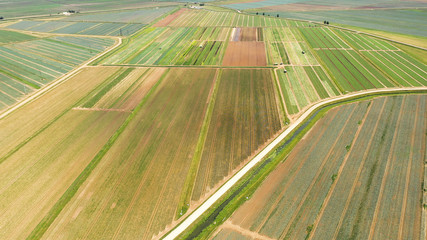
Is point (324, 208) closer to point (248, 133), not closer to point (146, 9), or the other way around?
point (248, 133)

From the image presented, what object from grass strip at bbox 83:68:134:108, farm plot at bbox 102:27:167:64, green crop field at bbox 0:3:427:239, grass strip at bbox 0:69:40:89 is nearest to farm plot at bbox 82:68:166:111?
grass strip at bbox 83:68:134:108

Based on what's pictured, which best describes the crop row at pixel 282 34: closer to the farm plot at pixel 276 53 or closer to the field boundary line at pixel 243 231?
the farm plot at pixel 276 53

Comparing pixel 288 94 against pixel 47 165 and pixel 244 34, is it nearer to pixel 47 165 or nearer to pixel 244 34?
pixel 47 165

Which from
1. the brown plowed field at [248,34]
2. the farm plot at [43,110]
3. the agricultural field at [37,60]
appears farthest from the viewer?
the brown plowed field at [248,34]

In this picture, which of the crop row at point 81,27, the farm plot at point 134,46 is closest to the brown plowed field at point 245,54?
the farm plot at point 134,46

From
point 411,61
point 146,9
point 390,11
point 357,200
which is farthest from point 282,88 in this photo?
point 146,9

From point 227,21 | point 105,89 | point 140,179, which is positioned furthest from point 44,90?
point 227,21

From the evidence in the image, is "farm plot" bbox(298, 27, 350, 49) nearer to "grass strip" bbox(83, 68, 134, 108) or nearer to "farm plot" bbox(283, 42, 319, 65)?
"farm plot" bbox(283, 42, 319, 65)
